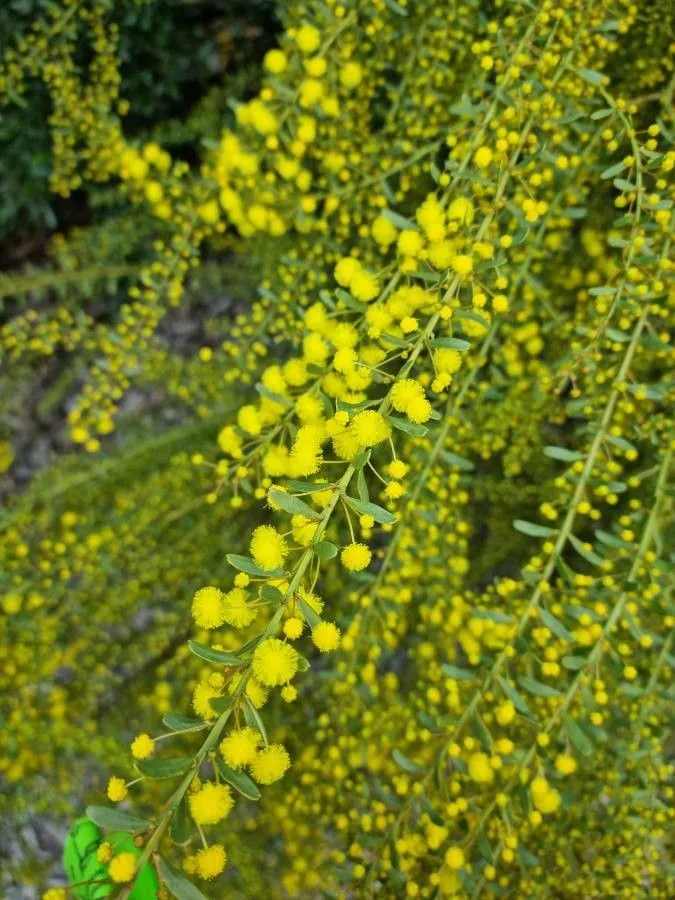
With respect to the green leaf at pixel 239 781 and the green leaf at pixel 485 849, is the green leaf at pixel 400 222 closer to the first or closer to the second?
the green leaf at pixel 239 781

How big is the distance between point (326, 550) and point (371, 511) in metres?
0.06

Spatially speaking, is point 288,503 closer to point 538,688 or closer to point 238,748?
point 238,748

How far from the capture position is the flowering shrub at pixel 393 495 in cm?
79

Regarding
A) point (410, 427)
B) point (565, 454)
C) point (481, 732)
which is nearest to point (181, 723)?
point (410, 427)

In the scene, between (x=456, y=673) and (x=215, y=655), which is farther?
(x=456, y=673)

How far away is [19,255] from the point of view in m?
2.35

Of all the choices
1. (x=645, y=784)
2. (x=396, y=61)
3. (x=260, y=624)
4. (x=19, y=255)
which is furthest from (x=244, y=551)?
(x=19, y=255)

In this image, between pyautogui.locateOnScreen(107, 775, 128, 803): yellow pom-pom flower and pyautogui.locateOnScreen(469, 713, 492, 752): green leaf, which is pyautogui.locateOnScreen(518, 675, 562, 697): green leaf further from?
pyautogui.locateOnScreen(107, 775, 128, 803): yellow pom-pom flower

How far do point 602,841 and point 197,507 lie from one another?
1077 mm

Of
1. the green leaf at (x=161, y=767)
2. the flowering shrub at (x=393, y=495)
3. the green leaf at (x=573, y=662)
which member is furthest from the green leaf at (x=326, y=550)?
the green leaf at (x=573, y=662)

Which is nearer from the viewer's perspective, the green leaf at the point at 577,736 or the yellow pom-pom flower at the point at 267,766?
the yellow pom-pom flower at the point at 267,766

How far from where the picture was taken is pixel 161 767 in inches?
24.2

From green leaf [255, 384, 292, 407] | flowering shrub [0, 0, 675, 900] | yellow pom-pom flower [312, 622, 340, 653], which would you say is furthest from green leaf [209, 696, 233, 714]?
green leaf [255, 384, 292, 407]

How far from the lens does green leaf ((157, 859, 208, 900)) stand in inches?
23.0
